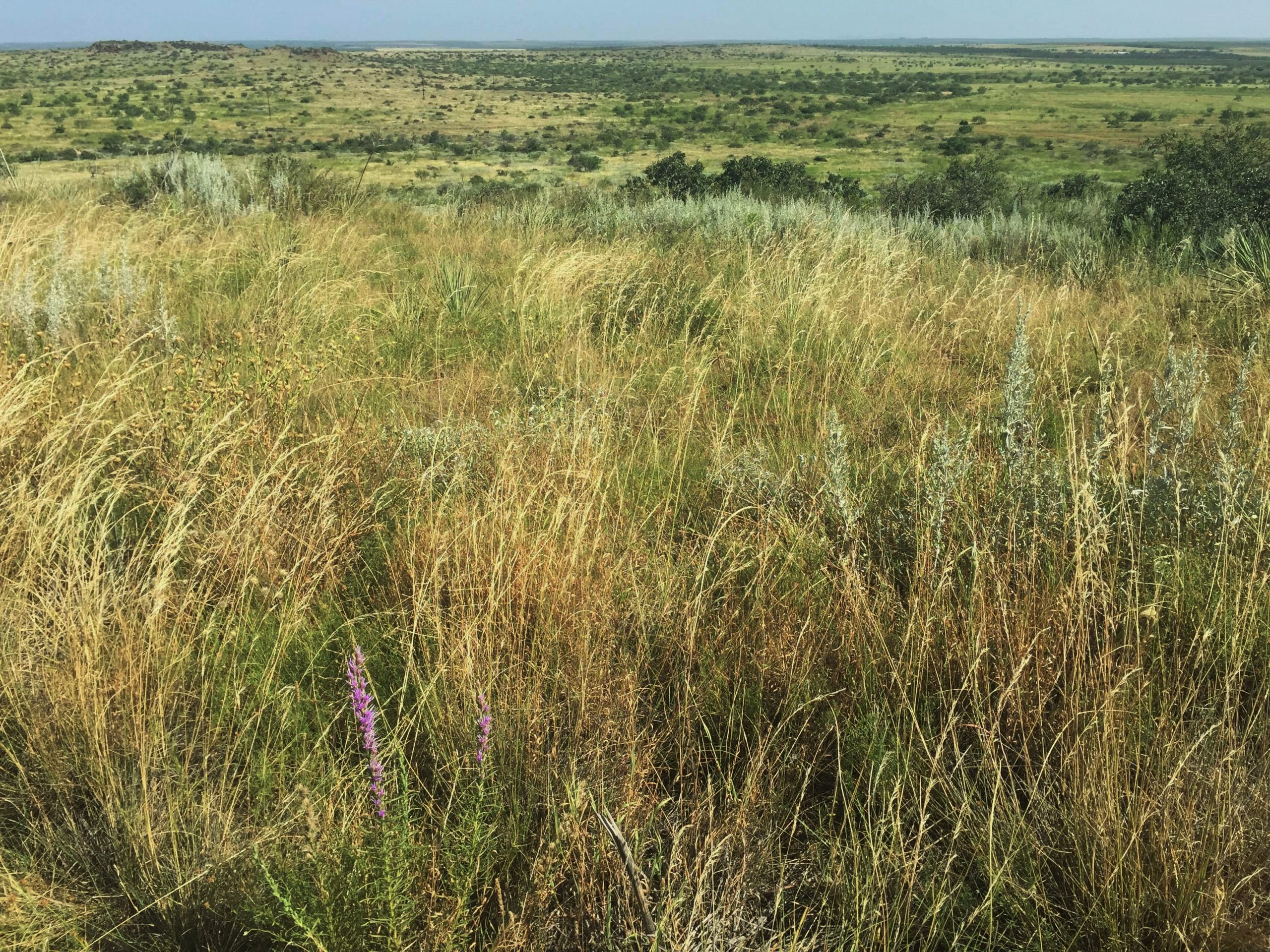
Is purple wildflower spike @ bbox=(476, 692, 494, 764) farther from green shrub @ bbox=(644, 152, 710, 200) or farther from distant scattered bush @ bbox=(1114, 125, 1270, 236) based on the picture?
green shrub @ bbox=(644, 152, 710, 200)

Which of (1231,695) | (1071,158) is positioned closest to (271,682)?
(1231,695)

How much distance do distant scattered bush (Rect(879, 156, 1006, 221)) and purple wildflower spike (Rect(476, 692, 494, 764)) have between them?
38.1 ft

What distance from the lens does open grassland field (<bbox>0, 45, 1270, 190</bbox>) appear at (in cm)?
3212

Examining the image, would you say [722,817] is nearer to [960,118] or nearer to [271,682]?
[271,682]

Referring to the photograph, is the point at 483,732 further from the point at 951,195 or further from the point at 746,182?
the point at 746,182

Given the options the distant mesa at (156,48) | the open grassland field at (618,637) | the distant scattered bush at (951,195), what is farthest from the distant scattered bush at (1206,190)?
the distant mesa at (156,48)

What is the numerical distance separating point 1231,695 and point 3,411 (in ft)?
11.4

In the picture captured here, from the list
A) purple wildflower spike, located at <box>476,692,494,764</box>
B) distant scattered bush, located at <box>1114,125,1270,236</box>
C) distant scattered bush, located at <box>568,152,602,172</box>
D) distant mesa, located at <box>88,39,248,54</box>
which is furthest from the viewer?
distant mesa, located at <box>88,39,248,54</box>

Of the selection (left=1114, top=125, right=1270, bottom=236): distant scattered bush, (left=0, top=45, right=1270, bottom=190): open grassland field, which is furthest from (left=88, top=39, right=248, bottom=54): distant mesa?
(left=1114, top=125, right=1270, bottom=236): distant scattered bush

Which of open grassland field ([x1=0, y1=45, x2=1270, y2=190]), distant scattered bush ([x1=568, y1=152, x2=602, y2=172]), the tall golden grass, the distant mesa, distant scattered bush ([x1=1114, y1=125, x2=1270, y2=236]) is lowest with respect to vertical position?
the tall golden grass

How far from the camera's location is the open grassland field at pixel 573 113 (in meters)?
32.1

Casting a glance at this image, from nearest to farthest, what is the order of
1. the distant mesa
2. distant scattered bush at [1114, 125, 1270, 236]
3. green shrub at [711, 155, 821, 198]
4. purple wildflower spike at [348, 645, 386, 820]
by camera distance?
purple wildflower spike at [348, 645, 386, 820], distant scattered bush at [1114, 125, 1270, 236], green shrub at [711, 155, 821, 198], the distant mesa

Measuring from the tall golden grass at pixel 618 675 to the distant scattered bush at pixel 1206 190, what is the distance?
6.89 metres

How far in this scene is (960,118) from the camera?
53.6m
